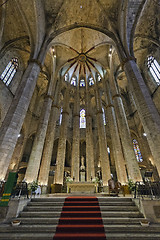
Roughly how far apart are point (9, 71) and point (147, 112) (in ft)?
48.7

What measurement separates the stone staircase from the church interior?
281 centimetres

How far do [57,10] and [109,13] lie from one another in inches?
219

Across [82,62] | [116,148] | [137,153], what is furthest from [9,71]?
[137,153]

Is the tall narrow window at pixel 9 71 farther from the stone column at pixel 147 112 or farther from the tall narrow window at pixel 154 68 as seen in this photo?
the tall narrow window at pixel 154 68

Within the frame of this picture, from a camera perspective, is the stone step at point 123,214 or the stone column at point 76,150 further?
the stone column at point 76,150

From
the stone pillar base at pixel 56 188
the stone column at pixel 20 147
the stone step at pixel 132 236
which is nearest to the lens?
the stone step at pixel 132 236

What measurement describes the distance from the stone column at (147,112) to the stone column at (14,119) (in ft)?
24.1

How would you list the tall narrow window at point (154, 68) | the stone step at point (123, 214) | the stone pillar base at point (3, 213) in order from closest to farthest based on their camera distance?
the stone pillar base at point (3, 213) → the stone step at point (123, 214) → the tall narrow window at point (154, 68)

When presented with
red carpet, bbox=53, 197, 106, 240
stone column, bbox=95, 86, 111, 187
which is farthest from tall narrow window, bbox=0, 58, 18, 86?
red carpet, bbox=53, 197, 106, 240

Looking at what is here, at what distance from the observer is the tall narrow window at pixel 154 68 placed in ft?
48.1

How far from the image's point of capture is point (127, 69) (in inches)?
380

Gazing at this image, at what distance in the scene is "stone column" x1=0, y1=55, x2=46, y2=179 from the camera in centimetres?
622

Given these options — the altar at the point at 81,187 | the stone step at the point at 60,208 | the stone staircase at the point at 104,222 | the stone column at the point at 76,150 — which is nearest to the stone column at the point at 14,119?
the stone step at the point at 60,208

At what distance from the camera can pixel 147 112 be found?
743 cm
